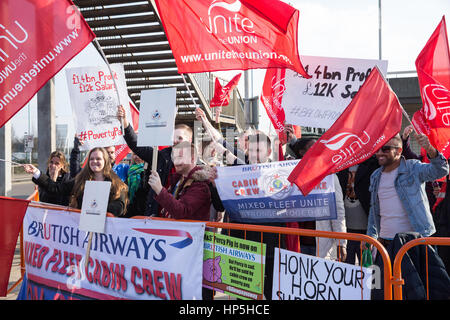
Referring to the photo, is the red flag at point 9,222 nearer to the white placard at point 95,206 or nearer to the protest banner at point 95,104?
the white placard at point 95,206

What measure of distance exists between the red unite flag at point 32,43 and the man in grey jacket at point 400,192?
10.3 ft

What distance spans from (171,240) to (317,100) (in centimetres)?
297

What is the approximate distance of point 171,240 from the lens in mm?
3945

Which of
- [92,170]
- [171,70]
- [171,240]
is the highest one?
[171,70]

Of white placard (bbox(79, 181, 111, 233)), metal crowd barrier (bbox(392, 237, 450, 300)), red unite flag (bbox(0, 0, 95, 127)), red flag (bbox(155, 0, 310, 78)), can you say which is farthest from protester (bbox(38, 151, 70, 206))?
metal crowd barrier (bbox(392, 237, 450, 300))

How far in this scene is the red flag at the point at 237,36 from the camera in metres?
5.09

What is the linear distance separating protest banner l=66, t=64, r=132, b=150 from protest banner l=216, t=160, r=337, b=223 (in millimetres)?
1935

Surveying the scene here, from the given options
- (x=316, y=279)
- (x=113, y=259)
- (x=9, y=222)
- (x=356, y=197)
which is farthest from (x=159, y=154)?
(x=356, y=197)

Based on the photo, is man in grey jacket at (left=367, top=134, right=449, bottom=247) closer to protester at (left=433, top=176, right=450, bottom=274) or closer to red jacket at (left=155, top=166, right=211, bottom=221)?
protester at (left=433, top=176, right=450, bottom=274)

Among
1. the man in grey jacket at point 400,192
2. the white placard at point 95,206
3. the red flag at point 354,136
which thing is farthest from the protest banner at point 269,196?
the white placard at point 95,206

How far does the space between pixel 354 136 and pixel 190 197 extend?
150 centimetres

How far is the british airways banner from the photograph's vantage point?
3.89 metres
